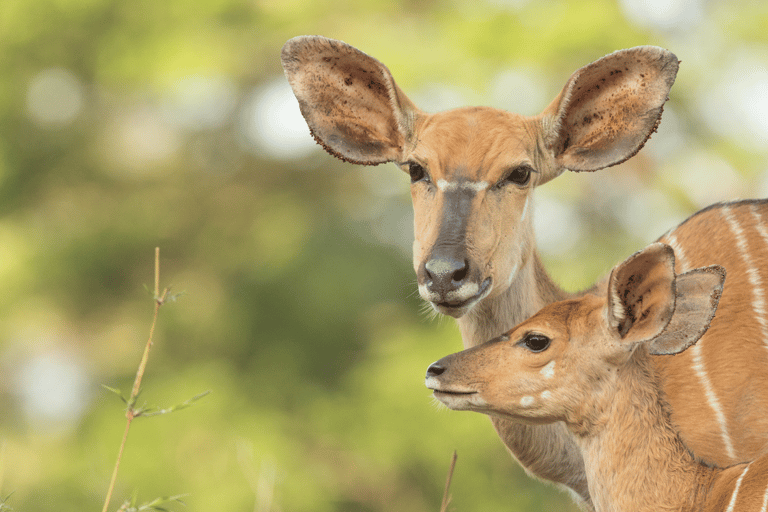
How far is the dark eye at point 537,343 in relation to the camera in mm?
3434

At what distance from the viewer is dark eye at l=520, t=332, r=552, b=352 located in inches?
135

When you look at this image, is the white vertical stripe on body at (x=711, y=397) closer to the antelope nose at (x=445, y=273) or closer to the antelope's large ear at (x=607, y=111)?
the antelope's large ear at (x=607, y=111)

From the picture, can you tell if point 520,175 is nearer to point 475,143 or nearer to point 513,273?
point 475,143

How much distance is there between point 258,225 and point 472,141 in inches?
409

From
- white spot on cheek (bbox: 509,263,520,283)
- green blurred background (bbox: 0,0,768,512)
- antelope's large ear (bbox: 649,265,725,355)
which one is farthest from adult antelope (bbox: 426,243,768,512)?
green blurred background (bbox: 0,0,768,512)

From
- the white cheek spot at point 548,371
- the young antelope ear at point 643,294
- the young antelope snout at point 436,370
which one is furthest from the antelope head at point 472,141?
the young antelope ear at point 643,294

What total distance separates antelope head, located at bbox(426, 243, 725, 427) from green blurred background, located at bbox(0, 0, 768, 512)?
7003 millimetres

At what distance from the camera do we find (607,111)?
3.97m

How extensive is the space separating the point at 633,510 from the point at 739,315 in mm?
1014

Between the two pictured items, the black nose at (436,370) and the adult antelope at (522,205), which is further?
the adult antelope at (522,205)

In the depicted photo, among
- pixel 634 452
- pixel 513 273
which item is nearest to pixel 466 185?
pixel 513 273

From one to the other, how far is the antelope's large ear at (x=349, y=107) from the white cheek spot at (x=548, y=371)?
126 centimetres

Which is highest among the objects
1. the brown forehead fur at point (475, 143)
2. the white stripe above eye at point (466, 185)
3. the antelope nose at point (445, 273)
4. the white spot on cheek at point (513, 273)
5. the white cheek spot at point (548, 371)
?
the brown forehead fur at point (475, 143)

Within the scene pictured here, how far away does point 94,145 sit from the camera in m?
13.9
